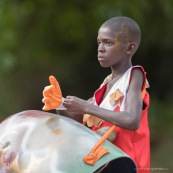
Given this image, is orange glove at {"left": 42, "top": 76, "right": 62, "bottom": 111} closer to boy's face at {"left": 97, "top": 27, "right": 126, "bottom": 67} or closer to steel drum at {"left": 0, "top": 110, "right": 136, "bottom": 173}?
steel drum at {"left": 0, "top": 110, "right": 136, "bottom": 173}

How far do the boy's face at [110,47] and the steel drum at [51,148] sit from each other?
39 cm

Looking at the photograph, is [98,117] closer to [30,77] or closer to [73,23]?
[73,23]

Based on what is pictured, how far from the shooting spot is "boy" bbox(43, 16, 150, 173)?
3451mm

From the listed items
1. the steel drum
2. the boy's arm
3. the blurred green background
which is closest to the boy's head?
the boy's arm

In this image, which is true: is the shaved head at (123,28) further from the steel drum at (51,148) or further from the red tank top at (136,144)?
the steel drum at (51,148)

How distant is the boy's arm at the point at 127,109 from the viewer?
135 inches

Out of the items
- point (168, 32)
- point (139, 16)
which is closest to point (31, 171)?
point (139, 16)

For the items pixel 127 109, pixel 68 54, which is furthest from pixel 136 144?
pixel 68 54

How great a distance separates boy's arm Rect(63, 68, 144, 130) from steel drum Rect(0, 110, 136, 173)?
0.25 ft

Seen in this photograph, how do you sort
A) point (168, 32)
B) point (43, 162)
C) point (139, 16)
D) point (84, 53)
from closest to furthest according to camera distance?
1. point (43, 162)
2. point (139, 16)
3. point (168, 32)
4. point (84, 53)

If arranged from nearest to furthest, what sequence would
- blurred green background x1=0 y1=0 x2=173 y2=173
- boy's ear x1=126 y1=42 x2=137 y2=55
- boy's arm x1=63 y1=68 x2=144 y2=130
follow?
boy's arm x1=63 y1=68 x2=144 y2=130
boy's ear x1=126 y1=42 x2=137 y2=55
blurred green background x1=0 y1=0 x2=173 y2=173

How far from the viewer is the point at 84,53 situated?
10062mm

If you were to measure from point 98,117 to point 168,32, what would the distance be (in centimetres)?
612

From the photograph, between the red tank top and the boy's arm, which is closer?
the boy's arm
